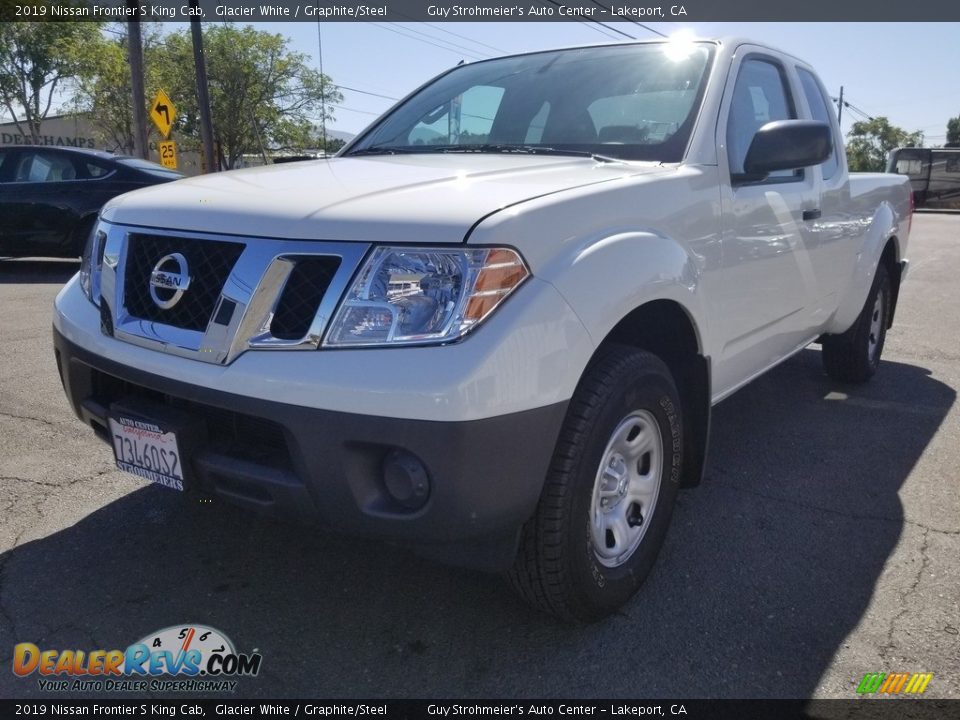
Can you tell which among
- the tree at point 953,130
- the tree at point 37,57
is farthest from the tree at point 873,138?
the tree at point 37,57

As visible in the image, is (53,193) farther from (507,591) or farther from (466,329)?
(466,329)

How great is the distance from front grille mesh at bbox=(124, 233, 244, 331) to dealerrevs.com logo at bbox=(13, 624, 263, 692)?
90cm

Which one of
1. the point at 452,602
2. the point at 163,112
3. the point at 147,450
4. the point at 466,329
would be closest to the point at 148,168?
the point at 163,112

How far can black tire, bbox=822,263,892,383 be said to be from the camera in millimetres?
4832

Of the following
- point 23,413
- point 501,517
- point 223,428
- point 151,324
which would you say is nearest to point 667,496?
point 501,517

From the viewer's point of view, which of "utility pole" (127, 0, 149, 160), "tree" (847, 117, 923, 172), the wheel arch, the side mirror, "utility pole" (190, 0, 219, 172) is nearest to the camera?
the wheel arch

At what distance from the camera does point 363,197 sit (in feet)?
7.13

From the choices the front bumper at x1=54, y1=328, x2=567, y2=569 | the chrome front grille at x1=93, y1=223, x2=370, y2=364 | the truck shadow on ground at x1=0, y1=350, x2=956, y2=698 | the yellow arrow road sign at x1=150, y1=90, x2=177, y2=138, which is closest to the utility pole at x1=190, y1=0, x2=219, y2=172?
the yellow arrow road sign at x1=150, y1=90, x2=177, y2=138

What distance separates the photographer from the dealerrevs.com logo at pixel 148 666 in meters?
2.14

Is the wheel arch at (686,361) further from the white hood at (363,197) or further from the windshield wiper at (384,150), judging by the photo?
the windshield wiper at (384,150)

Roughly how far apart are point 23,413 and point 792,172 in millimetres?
3886

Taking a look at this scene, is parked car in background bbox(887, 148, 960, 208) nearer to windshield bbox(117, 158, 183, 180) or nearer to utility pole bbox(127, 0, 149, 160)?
utility pole bbox(127, 0, 149, 160)

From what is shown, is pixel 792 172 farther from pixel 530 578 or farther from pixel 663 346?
pixel 530 578

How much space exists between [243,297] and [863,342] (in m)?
4.06
